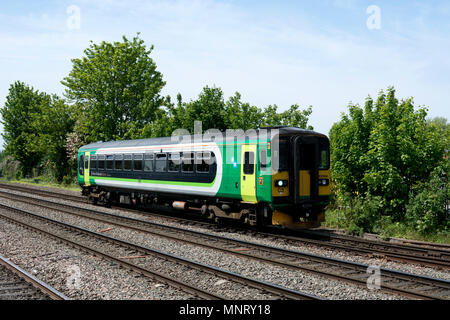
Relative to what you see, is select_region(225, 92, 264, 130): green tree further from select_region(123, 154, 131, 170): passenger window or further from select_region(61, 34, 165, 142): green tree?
select_region(61, 34, 165, 142): green tree

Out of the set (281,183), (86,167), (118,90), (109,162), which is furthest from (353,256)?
(118,90)

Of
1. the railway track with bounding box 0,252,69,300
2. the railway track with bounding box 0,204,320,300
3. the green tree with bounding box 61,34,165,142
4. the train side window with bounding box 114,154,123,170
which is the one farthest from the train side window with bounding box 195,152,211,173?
the green tree with bounding box 61,34,165,142

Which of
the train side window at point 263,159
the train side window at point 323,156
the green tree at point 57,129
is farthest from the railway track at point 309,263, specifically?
the green tree at point 57,129

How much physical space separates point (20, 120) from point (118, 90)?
21.8 metres

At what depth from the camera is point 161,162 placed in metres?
16.2

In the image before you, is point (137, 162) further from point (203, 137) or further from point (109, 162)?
point (203, 137)

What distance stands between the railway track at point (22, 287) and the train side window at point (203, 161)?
677 cm

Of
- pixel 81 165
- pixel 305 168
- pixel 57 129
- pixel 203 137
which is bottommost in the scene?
pixel 305 168

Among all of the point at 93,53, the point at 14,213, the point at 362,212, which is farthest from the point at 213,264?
the point at 93,53

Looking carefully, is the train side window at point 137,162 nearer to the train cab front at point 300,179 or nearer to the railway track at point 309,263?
the railway track at point 309,263

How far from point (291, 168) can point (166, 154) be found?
561 cm

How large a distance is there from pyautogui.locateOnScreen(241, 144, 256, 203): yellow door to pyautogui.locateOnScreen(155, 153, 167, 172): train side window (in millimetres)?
4414

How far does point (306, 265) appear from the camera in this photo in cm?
950
